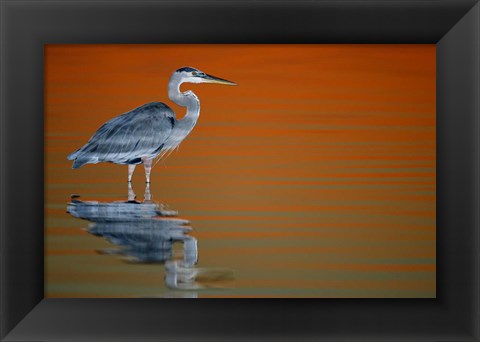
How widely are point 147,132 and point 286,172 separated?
1.88 ft

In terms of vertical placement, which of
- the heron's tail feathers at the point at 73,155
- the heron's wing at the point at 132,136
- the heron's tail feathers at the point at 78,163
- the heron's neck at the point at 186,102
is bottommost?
the heron's tail feathers at the point at 78,163

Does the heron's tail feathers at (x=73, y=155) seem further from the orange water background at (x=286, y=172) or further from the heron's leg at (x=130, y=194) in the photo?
the heron's leg at (x=130, y=194)

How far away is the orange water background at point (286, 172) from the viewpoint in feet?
5.80

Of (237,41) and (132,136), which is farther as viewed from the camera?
(132,136)

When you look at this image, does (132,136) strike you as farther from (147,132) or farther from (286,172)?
(286,172)

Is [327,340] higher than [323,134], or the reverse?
[323,134]

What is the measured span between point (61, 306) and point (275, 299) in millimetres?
820

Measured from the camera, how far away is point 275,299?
177cm

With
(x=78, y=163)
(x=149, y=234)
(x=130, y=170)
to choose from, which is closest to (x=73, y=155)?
(x=78, y=163)

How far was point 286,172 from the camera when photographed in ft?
5.82

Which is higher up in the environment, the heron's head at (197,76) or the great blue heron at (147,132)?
the heron's head at (197,76)

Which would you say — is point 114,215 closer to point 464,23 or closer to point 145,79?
point 145,79

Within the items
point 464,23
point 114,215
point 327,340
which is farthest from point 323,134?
point 114,215

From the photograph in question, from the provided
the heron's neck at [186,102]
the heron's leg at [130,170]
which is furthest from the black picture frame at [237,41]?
the heron's leg at [130,170]
